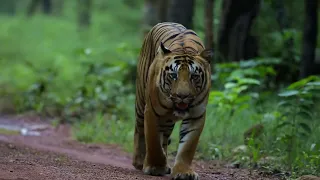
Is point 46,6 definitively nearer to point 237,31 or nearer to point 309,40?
point 237,31

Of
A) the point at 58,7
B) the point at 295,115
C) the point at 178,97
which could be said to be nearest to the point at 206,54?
the point at 178,97

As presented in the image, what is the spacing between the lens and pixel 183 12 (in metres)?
10.5

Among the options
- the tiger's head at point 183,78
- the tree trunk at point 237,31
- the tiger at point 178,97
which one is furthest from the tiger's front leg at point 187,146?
the tree trunk at point 237,31

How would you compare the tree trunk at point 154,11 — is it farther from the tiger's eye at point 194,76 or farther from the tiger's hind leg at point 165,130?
the tiger's eye at point 194,76

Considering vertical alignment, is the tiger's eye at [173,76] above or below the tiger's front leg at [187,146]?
above

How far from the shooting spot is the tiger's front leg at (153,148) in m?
5.18

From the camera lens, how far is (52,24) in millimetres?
24438

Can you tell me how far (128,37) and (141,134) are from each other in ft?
49.8

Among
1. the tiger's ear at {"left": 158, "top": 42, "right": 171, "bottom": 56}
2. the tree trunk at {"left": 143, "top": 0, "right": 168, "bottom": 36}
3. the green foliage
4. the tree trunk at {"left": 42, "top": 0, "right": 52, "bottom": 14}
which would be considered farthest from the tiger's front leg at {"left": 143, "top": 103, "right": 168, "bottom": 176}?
the tree trunk at {"left": 42, "top": 0, "right": 52, "bottom": 14}

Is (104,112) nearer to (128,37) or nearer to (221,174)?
(221,174)

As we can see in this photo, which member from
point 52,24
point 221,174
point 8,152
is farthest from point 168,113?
point 52,24

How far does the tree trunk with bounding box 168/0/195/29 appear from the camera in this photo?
10.4 m

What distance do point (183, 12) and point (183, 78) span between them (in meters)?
5.80

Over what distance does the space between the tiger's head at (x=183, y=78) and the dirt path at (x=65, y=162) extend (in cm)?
72
